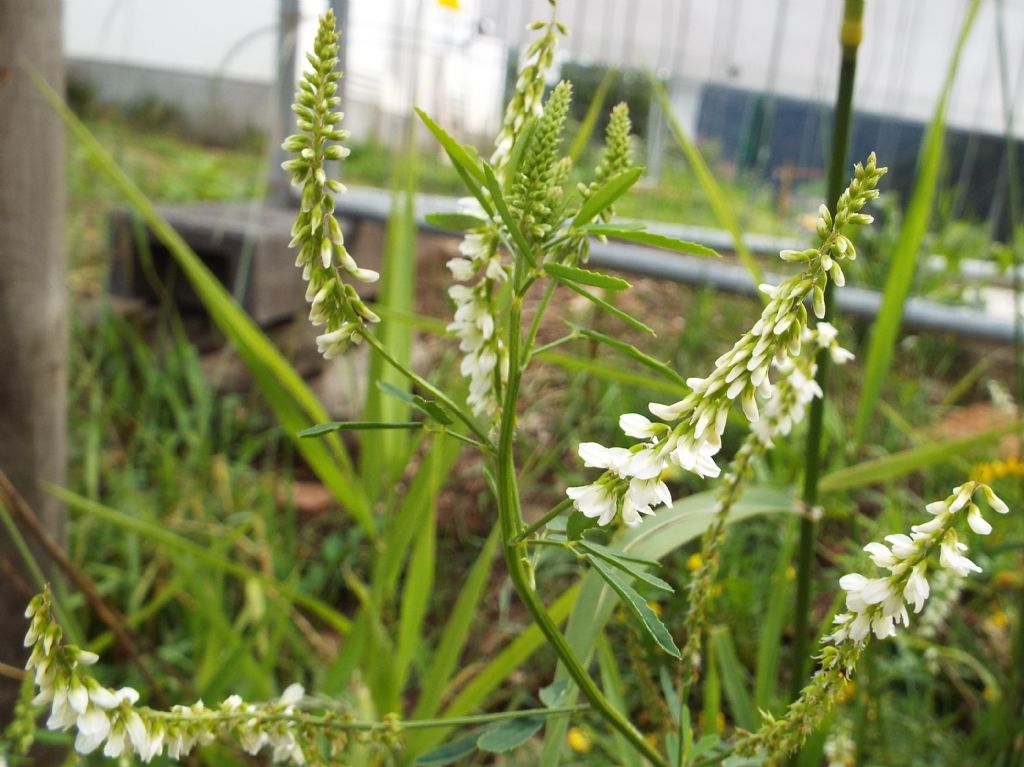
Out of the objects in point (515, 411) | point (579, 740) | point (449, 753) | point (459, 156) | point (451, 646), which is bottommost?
point (579, 740)

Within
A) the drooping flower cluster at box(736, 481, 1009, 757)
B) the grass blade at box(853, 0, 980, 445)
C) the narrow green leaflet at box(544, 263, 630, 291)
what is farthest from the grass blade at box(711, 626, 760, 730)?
the narrow green leaflet at box(544, 263, 630, 291)

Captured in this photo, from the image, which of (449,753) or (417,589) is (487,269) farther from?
(417,589)

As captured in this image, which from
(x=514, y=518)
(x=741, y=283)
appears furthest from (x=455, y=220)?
(x=741, y=283)

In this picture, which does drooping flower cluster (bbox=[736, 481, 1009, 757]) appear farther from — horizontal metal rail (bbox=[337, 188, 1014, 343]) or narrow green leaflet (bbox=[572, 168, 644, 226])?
horizontal metal rail (bbox=[337, 188, 1014, 343])

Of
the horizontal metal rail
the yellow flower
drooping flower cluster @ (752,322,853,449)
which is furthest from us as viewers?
the horizontal metal rail

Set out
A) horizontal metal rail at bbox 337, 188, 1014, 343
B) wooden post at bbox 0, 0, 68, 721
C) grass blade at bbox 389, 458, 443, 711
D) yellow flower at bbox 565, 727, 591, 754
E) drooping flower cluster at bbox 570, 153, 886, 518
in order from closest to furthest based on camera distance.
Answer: drooping flower cluster at bbox 570, 153, 886, 518
grass blade at bbox 389, 458, 443, 711
wooden post at bbox 0, 0, 68, 721
yellow flower at bbox 565, 727, 591, 754
horizontal metal rail at bbox 337, 188, 1014, 343

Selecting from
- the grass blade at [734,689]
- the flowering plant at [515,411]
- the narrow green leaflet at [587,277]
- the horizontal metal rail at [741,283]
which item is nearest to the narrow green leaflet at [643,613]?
the flowering plant at [515,411]
